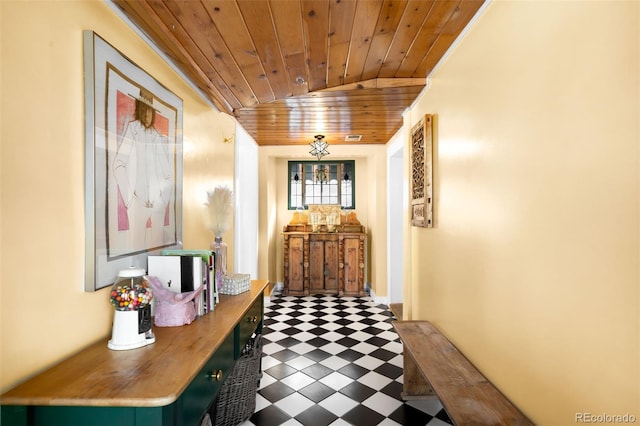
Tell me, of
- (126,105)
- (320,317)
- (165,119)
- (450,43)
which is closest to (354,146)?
(320,317)

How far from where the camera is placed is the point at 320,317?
443 cm

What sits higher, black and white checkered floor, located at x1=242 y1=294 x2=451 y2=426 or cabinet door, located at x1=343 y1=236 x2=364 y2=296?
cabinet door, located at x1=343 y1=236 x2=364 y2=296

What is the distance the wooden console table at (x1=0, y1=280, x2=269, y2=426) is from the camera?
100 cm

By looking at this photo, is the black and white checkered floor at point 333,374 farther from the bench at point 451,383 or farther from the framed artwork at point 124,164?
the framed artwork at point 124,164

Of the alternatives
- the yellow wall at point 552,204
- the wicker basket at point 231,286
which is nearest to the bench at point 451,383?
the yellow wall at point 552,204

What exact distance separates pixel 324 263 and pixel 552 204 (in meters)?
4.53

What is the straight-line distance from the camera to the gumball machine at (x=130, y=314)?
53.2 inches

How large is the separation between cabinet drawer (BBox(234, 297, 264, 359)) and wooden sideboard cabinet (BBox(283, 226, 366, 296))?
2.90m

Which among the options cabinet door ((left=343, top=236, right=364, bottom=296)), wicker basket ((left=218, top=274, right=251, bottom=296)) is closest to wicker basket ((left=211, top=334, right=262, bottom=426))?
wicker basket ((left=218, top=274, right=251, bottom=296))

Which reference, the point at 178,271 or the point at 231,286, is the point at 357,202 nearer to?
the point at 231,286

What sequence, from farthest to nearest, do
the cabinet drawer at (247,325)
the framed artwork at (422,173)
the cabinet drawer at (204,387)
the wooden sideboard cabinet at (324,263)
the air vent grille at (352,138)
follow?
the wooden sideboard cabinet at (324,263) → the air vent grille at (352,138) → the framed artwork at (422,173) → the cabinet drawer at (247,325) → the cabinet drawer at (204,387)

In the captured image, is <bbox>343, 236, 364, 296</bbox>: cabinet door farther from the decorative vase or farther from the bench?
the decorative vase

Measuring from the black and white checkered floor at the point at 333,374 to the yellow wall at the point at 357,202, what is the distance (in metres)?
1.02

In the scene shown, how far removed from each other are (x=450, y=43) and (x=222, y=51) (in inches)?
56.0
